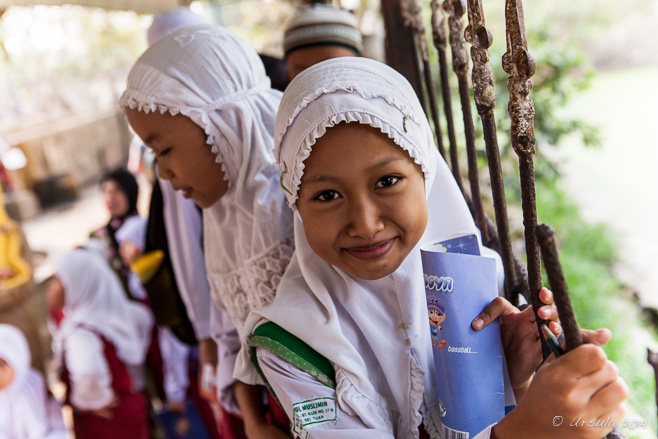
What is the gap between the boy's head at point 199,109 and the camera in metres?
1.28

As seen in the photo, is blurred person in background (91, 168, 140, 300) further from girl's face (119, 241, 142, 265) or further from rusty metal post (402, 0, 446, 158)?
rusty metal post (402, 0, 446, 158)

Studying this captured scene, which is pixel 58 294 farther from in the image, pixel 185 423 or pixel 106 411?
pixel 185 423

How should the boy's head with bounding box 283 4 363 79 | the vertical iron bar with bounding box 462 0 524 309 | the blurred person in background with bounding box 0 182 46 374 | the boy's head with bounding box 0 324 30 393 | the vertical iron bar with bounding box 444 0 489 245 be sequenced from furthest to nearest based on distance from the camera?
1. the blurred person in background with bounding box 0 182 46 374
2. the boy's head with bounding box 0 324 30 393
3. the boy's head with bounding box 283 4 363 79
4. the vertical iron bar with bounding box 444 0 489 245
5. the vertical iron bar with bounding box 462 0 524 309

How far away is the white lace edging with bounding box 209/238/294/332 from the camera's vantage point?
1263 millimetres

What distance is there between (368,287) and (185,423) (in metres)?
2.77

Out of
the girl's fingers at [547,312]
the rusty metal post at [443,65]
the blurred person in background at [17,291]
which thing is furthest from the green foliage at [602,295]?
the blurred person in background at [17,291]

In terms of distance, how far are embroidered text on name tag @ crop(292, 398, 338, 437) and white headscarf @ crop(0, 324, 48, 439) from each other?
2.65m

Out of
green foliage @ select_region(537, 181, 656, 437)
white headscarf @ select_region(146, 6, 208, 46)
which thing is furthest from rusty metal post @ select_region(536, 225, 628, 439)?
green foliage @ select_region(537, 181, 656, 437)

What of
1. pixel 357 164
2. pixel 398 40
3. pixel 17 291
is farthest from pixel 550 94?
pixel 17 291

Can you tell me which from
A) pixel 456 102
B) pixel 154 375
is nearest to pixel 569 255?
pixel 456 102

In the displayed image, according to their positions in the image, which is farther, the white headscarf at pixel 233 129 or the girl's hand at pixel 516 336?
the white headscarf at pixel 233 129

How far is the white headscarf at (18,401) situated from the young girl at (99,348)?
0.56 ft

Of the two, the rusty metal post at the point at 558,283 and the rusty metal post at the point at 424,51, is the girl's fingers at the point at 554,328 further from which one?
the rusty metal post at the point at 424,51

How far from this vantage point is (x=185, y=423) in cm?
339
